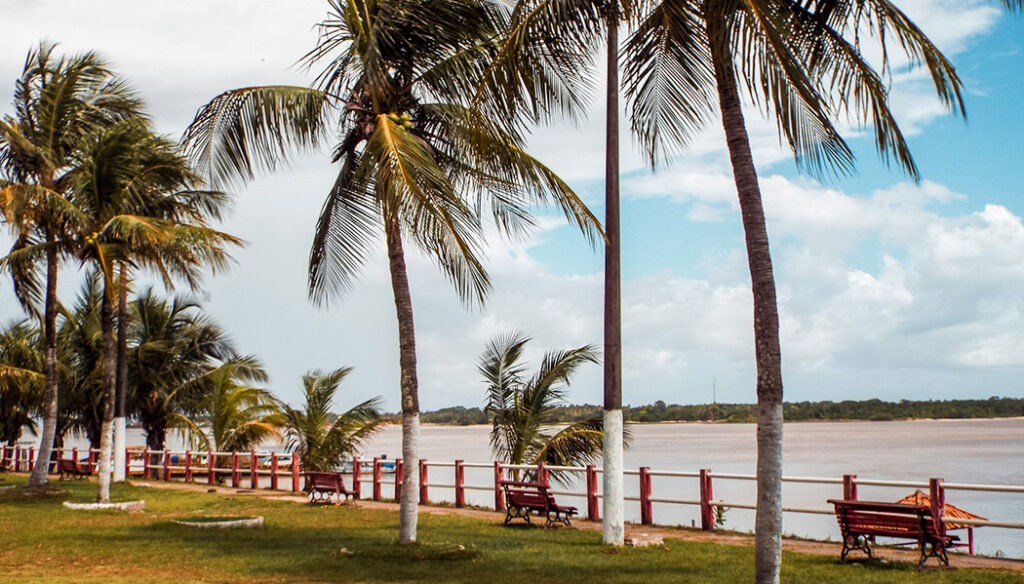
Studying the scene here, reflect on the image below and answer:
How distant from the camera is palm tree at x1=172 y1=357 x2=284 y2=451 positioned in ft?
101

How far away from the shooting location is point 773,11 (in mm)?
8969

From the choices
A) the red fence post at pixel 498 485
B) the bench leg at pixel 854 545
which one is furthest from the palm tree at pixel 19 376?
the bench leg at pixel 854 545

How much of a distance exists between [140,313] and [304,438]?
1117cm

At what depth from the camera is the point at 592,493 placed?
16.7m

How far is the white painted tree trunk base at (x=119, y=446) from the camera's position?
76.1 feet

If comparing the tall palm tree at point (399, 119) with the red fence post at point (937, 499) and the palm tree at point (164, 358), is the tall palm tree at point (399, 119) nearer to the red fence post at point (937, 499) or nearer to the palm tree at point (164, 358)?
the red fence post at point (937, 499)

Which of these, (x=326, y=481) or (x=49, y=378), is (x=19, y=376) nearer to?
(x=49, y=378)

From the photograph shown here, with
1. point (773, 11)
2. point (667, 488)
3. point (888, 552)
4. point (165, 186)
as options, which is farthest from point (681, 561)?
point (667, 488)

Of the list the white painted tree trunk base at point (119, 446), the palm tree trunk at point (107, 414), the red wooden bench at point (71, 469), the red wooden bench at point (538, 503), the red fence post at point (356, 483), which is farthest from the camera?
the red wooden bench at point (71, 469)

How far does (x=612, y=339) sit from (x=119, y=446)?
15.8m

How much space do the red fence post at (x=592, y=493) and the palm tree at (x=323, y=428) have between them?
9.57m

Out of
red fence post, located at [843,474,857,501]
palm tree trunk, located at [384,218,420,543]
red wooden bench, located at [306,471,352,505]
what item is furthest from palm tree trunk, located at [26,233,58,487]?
red fence post, located at [843,474,857,501]

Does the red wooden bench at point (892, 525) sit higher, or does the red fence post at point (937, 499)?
the red fence post at point (937, 499)

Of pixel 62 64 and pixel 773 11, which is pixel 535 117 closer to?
pixel 773 11
